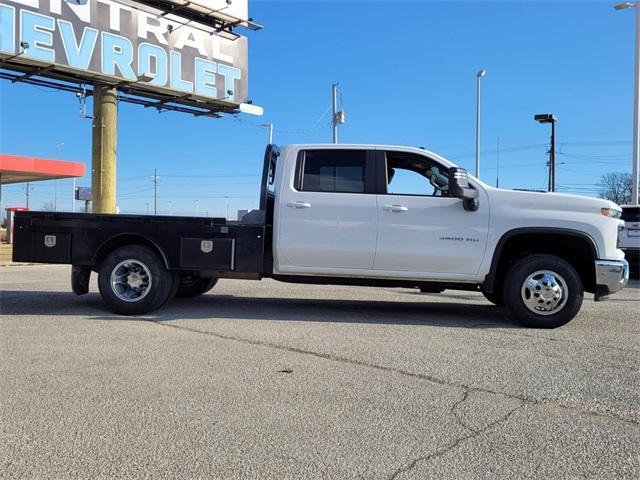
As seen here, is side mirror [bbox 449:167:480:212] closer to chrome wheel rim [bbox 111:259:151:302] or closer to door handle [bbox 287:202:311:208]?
door handle [bbox 287:202:311:208]

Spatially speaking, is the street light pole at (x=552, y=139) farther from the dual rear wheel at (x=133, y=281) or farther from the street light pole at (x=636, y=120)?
the dual rear wheel at (x=133, y=281)

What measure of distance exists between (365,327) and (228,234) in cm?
210

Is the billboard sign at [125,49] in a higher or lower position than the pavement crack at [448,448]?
higher

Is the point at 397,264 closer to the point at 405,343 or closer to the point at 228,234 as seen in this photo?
the point at 405,343

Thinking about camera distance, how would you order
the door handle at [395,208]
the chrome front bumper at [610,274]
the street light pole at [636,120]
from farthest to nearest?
the street light pole at [636,120], the door handle at [395,208], the chrome front bumper at [610,274]

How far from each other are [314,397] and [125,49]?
25.6 m

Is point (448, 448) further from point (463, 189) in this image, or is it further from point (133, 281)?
point (133, 281)

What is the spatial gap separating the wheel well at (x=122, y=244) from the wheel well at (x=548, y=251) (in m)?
4.22

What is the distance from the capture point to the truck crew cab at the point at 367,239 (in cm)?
657

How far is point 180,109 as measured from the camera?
30.0 metres

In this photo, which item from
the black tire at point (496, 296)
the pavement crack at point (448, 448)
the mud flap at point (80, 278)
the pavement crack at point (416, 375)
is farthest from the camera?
the mud flap at point (80, 278)

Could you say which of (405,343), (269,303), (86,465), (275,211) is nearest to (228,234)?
(275,211)

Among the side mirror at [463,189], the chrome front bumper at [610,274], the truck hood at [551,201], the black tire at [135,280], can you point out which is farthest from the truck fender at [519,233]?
the black tire at [135,280]

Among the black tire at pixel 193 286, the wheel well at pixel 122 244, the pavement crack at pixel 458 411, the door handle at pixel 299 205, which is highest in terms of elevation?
the door handle at pixel 299 205
